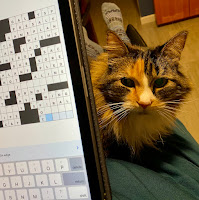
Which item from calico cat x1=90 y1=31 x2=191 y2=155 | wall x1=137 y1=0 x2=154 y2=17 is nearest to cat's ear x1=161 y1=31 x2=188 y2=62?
calico cat x1=90 y1=31 x2=191 y2=155

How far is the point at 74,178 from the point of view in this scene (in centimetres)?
43

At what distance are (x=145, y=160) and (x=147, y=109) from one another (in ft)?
0.67

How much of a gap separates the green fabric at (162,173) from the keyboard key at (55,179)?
201 millimetres

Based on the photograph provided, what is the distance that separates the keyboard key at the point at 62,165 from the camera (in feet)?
1.40

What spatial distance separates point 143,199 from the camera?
22.3 inches

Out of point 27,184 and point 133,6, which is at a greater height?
point 133,6

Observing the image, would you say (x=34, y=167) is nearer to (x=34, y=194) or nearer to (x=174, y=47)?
(x=34, y=194)

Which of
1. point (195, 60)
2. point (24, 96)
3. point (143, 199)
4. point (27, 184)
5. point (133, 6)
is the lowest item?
point (143, 199)

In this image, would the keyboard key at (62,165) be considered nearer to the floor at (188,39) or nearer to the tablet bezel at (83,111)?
the tablet bezel at (83,111)

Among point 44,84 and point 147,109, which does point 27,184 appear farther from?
point 147,109

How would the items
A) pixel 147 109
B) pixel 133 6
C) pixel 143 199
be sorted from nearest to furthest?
pixel 143 199 < pixel 147 109 < pixel 133 6

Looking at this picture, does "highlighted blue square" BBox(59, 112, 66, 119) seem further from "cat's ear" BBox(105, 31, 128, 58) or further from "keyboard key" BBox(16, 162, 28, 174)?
"cat's ear" BBox(105, 31, 128, 58)

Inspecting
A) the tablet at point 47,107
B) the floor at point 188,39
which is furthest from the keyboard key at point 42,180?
the floor at point 188,39

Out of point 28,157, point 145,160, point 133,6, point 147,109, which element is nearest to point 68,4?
point 28,157
